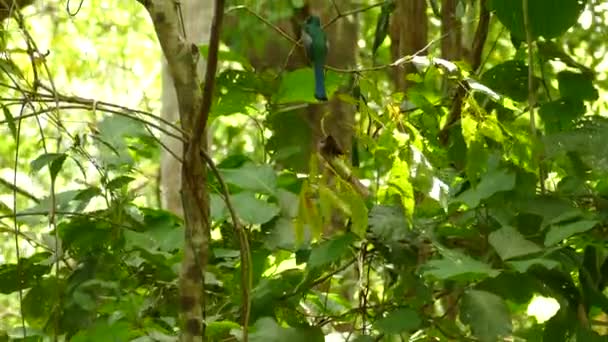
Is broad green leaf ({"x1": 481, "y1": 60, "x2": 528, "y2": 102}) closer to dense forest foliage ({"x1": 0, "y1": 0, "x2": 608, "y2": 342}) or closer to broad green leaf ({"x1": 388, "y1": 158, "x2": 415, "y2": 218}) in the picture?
dense forest foliage ({"x1": 0, "y1": 0, "x2": 608, "y2": 342})

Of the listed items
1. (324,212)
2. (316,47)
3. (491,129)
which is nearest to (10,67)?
(316,47)

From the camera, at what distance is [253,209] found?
1344 mm

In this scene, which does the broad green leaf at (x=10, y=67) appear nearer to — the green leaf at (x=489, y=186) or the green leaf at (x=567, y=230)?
the green leaf at (x=489, y=186)

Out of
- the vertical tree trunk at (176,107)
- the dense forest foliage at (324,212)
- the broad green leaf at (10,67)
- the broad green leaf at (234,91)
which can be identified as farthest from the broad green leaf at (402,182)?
the vertical tree trunk at (176,107)

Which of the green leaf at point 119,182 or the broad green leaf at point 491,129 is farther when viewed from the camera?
the green leaf at point 119,182

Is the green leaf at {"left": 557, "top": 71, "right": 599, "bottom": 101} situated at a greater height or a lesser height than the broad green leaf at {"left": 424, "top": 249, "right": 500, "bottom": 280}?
greater

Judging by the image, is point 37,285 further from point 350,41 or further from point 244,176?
point 350,41

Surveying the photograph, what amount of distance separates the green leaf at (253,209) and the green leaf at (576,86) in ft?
1.53

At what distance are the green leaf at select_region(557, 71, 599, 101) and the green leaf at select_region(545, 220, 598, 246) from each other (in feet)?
1.28

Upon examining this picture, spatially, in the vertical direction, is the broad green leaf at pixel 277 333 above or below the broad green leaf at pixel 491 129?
below

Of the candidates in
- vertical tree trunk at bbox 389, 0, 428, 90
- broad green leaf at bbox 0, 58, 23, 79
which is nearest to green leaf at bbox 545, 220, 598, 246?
broad green leaf at bbox 0, 58, 23, 79

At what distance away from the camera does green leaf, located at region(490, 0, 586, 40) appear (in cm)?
131

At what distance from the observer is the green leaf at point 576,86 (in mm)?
1465

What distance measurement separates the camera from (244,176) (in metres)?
1.35
